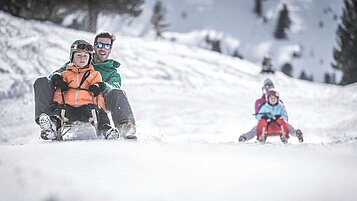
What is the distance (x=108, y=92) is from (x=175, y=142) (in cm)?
102

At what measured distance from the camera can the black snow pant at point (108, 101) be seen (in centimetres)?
284

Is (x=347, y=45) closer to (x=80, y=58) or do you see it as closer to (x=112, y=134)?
(x=80, y=58)

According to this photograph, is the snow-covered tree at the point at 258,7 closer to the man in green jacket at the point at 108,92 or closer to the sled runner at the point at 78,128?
the man in green jacket at the point at 108,92

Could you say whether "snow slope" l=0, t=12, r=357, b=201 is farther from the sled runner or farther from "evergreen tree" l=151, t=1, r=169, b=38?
"evergreen tree" l=151, t=1, r=169, b=38

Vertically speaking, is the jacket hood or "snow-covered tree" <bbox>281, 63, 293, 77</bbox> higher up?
"snow-covered tree" <bbox>281, 63, 293, 77</bbox>

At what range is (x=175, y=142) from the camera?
2.18 metres

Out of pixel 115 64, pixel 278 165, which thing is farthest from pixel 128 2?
pixel 278 165

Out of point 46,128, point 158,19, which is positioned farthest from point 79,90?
point 158,19

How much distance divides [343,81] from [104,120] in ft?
55.5

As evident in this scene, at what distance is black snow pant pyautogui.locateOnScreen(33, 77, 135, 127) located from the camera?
Result: 2.84m

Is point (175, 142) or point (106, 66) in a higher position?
point (106, 66)

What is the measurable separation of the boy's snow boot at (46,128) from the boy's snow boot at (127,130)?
0.41 m

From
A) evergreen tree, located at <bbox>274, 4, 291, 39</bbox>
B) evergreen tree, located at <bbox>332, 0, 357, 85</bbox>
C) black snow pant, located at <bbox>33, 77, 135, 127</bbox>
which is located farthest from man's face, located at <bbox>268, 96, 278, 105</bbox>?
evergreen tree, located at <bbox>274, 4, 291, 39</bbox>

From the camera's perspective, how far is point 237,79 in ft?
35.5
